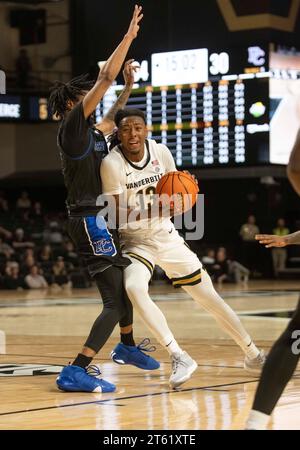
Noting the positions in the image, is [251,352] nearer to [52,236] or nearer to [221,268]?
[221,268]

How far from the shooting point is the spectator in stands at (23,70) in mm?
23609

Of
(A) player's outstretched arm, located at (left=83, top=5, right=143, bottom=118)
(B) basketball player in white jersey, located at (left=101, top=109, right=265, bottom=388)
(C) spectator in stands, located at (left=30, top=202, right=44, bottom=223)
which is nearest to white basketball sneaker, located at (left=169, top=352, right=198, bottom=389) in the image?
(B) basketball player in white jersey, located at (left=101, top=109, right=265, bottom=388)

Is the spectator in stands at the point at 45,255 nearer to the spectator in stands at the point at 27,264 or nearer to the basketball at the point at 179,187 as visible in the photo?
the spectator in stands at the point at 27,264

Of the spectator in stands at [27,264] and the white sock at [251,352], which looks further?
the spectator in stands at [27,264]

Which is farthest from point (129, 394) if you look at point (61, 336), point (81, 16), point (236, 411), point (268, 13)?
point (81, 16)

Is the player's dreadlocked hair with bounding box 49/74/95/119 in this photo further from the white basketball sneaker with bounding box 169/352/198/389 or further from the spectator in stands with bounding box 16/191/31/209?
the spectator in stands with bounding box 16/191/31/209

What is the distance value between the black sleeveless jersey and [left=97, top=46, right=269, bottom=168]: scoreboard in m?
12.2

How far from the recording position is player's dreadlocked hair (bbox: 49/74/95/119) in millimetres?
6363

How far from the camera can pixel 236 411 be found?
16.7 ft

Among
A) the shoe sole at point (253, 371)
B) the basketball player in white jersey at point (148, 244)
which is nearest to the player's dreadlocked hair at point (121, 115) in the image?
the basketball player in white jersey at point (148, 244)

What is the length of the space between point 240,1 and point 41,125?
807 centimetres

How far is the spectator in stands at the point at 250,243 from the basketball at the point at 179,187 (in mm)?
16460

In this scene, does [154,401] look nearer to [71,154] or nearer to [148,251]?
[148,251]

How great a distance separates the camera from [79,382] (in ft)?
19.4
